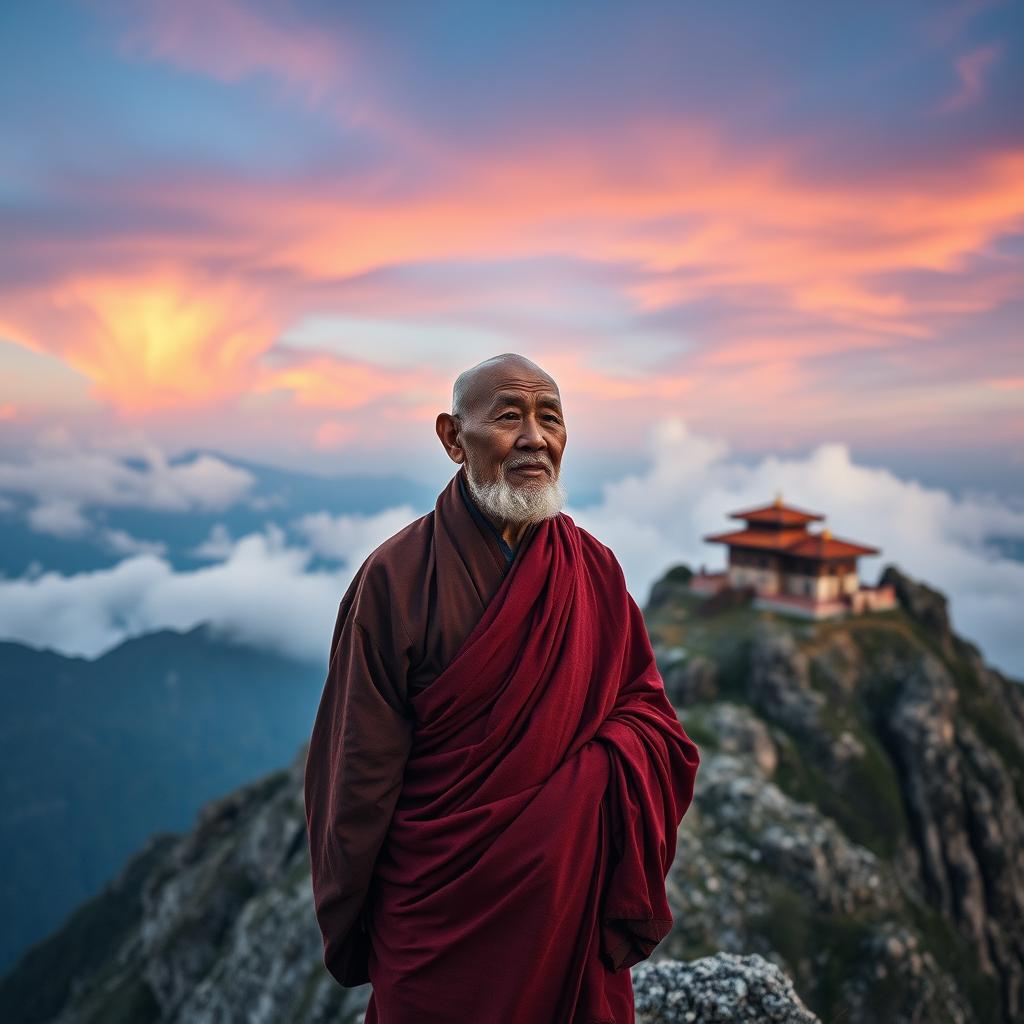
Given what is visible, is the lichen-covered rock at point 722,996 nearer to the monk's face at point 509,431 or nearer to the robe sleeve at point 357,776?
the robe sleeve at point 357,776

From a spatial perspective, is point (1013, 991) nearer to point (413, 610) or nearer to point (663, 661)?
point (663, 661)

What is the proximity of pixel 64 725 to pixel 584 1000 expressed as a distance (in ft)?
612

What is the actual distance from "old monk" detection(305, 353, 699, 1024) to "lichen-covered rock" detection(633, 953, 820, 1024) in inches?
78.2

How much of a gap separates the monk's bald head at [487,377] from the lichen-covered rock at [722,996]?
15.2ft

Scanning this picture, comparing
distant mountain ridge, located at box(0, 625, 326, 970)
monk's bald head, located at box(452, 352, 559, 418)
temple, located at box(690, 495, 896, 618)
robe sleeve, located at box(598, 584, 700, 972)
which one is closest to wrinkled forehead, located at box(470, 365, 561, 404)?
monk's bald head, located at box(452, 352, 559, 418)

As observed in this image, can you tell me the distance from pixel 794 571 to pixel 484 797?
140ft

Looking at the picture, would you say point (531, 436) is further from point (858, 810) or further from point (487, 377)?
point (858, 810)

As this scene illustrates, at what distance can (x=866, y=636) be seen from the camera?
132 ft

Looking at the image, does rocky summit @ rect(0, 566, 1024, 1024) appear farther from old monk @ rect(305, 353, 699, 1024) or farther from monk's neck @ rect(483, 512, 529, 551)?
monk's neck @ rect(483, 512, 529, 551)

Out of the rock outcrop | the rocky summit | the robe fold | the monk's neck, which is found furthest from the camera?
the rocky summit

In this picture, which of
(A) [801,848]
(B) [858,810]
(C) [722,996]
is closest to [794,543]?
(B) [858,810]

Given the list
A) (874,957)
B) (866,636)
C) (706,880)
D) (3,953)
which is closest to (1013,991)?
(866,636)

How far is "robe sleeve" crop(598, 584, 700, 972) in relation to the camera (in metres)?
3.86

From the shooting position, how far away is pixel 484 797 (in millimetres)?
3727
